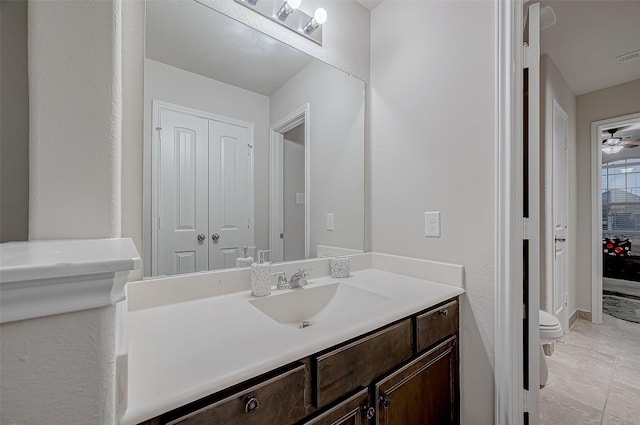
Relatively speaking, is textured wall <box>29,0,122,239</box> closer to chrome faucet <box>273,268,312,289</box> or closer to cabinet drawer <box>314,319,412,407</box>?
cabinet drawer <box>314,319,412,407</box>

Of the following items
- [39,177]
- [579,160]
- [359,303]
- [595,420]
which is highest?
[579,160]

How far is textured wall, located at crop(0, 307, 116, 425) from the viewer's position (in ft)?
Result: 1.16

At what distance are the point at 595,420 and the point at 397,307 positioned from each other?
1598 mm

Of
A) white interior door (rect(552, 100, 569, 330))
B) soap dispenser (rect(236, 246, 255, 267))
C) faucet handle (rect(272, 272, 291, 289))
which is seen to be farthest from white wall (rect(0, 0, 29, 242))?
→ white interior door (rect(552, 100, 569, 330))

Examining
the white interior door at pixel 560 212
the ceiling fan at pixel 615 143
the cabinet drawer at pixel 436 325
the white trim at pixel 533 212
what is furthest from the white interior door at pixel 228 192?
the ceiling fan at pixel 615 143

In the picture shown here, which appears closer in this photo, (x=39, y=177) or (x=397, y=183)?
(x=39, y=177)

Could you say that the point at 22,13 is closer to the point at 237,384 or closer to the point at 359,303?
the point at 237,384

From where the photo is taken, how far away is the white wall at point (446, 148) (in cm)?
127

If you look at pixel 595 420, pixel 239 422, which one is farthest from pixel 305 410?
pixel 595 420

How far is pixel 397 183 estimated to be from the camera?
164cm

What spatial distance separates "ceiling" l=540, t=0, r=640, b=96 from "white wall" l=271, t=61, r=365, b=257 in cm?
154

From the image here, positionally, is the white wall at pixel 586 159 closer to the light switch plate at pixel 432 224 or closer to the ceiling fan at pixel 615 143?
the ceiling fan at pixel 615 143

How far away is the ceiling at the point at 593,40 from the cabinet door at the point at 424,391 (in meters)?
2.36

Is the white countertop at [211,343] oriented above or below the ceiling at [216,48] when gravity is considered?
below
